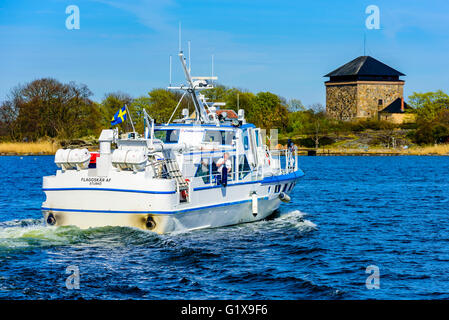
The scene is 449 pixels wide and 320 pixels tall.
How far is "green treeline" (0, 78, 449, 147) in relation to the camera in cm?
9781

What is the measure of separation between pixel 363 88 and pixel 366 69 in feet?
13.6

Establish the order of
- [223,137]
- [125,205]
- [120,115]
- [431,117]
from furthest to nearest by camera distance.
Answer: [431,117]
[223,137]
[120,115]
[125,205]

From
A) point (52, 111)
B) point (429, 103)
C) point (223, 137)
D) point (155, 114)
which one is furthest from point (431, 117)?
point (223, 137)

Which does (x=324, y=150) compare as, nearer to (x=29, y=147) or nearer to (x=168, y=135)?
(x=29, y=147)

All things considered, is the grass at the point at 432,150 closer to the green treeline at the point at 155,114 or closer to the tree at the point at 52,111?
the green treeline at the point at 155,114

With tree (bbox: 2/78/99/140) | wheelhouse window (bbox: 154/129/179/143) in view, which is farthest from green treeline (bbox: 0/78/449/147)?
wheelhouse window (bbox: 154/129/179/143)

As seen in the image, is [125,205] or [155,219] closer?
[125,205]

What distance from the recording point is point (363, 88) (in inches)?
5364

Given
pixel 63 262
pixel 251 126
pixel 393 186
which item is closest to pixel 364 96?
pixel 393 186

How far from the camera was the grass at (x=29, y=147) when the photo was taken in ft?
314

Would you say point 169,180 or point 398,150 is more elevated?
point 169,180

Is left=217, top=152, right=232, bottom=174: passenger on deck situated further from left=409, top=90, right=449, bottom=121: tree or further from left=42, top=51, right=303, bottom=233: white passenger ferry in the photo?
left=409, top=90, right=449, bottom=121: tree

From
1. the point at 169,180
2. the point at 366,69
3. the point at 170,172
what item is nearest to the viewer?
the point at 169,180

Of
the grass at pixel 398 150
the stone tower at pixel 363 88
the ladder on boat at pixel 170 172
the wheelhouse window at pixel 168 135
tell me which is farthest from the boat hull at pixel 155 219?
the stone tower at pixel 363 88
